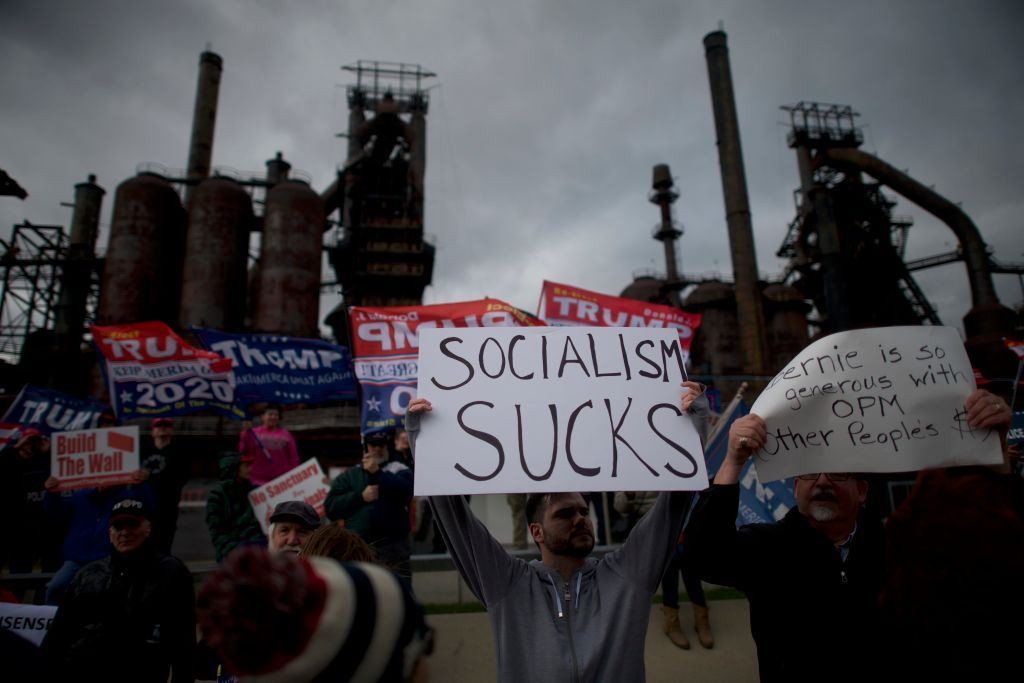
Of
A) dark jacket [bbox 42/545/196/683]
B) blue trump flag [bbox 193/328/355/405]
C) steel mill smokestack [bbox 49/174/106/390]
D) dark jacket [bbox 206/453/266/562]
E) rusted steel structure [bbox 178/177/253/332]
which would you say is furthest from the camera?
steel mill smokestack [bbox 49/174/106/390]

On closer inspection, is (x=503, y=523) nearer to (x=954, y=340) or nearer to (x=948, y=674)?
(x=954, y=340)

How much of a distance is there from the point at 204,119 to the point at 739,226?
3191cm

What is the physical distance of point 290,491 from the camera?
5.36 m

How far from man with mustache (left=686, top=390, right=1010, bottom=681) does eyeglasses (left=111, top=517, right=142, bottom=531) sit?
2.89 m

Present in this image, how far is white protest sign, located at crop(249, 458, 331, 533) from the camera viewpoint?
5.25 m

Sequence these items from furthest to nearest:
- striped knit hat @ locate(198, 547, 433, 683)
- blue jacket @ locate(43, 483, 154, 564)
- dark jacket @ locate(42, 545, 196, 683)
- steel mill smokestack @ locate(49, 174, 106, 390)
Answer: steel mill smokestack @ locate(49, 174, 106, 390) < blue jacket @ locate(43, 483, 154, 564) < dark jacket @ locate(42, 545, 196, 683) < striped knit hat @ locate(198, 547, 433, 683)

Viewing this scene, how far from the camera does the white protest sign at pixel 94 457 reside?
15.6 ft

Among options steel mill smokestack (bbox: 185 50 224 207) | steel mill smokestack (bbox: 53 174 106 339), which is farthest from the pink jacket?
steel mill smokestack (bbox: 53 174 106 339)

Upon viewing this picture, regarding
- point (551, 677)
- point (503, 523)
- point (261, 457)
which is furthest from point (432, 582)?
point (551, 677)

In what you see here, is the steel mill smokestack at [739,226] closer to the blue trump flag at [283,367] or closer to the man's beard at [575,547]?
the blue trump flag at [283,367]

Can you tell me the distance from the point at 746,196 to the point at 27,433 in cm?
3116

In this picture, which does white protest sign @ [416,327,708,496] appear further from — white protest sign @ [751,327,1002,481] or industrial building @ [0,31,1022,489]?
industrial building @ [0,31,1022,489]

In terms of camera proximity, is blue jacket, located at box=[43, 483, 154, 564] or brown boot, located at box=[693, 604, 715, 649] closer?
blue jacket, located at box=[43, 483, 154, 564]

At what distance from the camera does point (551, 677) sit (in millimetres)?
1933
